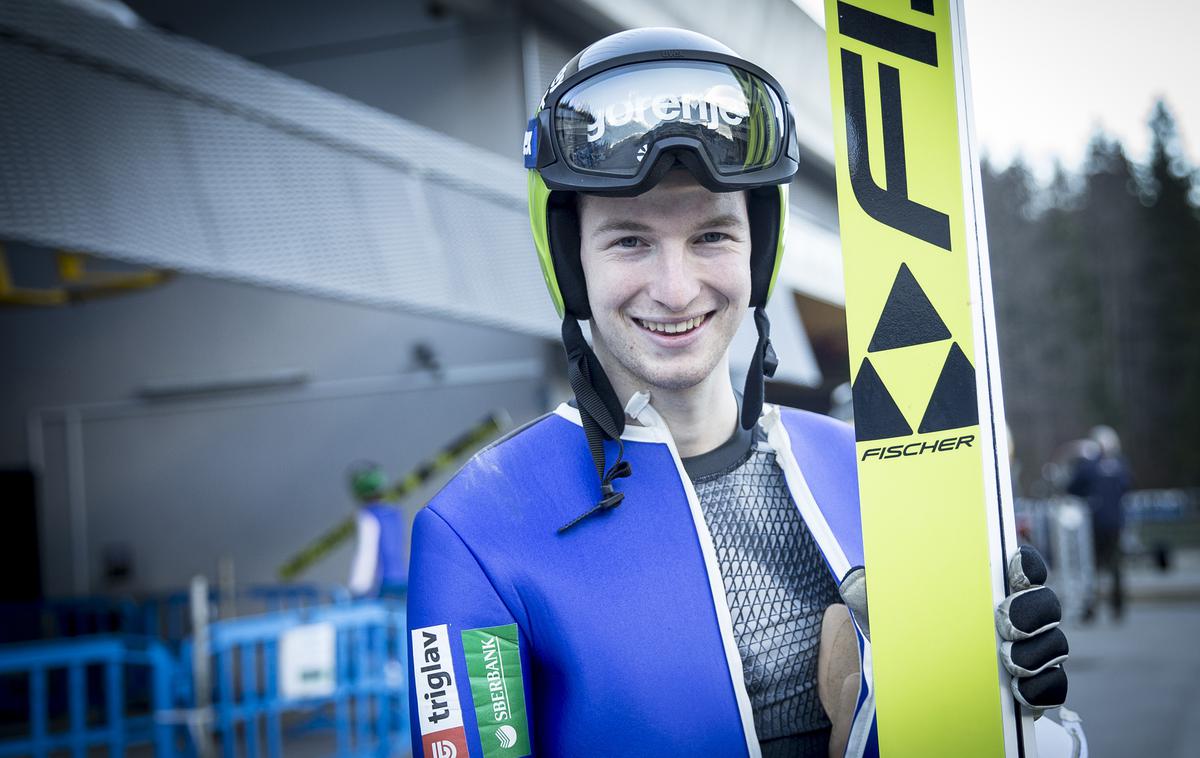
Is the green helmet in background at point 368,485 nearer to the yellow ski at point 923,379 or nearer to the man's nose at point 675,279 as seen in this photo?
the man's nose at point 675,279

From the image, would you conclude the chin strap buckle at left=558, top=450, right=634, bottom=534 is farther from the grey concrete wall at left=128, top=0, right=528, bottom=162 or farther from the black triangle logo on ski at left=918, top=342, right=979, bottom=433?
the grey concrete wall at left=128, top=0, right=528, bottom=162

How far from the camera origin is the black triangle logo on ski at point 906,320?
4.91 feet

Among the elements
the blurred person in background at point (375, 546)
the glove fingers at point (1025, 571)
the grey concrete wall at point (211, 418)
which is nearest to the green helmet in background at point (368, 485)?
the blurred person in background at point (375, 546)

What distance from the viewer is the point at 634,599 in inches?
61.9

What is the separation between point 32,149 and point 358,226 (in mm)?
1696

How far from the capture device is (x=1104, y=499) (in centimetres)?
1111

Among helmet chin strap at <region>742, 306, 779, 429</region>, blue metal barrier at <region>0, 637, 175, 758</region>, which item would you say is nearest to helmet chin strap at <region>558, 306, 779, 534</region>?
helmet chin strap at <region>742, 306, 779, 429</region>

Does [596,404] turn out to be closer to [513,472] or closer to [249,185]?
[513,472]

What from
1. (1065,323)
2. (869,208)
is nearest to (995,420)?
(869,208)

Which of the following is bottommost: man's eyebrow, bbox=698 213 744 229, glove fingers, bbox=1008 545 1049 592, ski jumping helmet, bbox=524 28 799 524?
glove fingers, bbox=1008 545 1049 592

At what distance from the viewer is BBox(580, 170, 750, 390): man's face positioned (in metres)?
1.60

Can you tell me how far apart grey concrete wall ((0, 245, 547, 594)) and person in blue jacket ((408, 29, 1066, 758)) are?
957 cm

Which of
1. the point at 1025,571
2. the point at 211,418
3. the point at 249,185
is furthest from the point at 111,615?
the point at 1025,571

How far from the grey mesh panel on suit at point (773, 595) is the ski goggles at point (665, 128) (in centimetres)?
52
